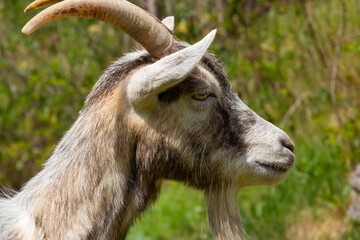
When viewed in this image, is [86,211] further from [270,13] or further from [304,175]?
[270,13]

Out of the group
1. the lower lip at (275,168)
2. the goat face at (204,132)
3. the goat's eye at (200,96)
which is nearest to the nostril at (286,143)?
the goat face at (204,132)

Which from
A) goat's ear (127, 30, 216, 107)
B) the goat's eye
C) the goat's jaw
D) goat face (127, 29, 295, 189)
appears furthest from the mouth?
goat's ear (127, 30, 216, 107)

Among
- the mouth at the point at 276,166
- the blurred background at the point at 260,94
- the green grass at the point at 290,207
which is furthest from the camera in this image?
the blurred background at the point at 260,94

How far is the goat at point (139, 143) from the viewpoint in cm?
281

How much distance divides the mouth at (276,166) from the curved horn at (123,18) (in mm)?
788

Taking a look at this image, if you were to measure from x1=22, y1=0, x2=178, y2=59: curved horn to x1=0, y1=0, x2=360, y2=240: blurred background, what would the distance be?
215 centimetres

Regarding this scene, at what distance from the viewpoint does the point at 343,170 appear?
18.7 ft

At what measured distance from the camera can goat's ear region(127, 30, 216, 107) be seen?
2.68 meters

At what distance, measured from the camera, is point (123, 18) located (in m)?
2.84

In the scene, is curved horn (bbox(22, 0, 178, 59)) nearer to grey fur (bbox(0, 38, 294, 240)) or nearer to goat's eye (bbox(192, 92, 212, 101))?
grey fur (bbox(0, 38, 294, 240))

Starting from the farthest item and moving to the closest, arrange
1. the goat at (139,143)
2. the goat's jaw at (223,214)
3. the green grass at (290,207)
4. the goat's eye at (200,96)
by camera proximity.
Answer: the green grass at (290,207), the goat's jaw at (223,214), the goat's eye at (200,96), the goat at (139,143)

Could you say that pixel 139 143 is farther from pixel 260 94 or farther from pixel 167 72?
pixel 260 94

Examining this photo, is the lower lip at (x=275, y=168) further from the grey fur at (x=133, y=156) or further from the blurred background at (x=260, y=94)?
the blurred background at (x=260, y=94)

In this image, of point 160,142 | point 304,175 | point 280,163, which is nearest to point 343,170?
point 304,175
